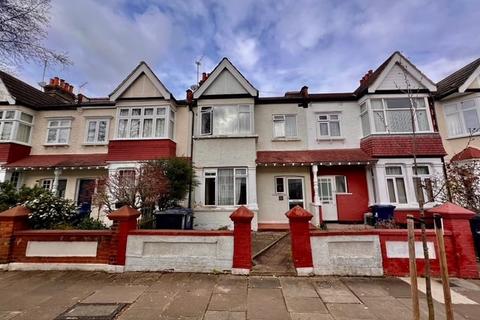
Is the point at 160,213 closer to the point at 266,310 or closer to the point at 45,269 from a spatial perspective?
the point at 45,269

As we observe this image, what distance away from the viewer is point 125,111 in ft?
41.4

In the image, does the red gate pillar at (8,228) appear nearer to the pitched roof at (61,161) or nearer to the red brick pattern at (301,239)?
the pitched roof at (61,161)

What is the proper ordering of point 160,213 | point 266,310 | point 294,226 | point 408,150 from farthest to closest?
point 408,150 → point 160,213 → point 294,226 → point 266,310

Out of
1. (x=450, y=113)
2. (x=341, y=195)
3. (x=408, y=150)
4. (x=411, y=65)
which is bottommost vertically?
(x=341, y=195)

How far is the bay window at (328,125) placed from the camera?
41.8ft

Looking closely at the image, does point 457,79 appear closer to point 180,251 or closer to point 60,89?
point 180,251

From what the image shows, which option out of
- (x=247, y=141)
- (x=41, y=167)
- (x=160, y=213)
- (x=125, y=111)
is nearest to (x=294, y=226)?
(x=160, y=213)

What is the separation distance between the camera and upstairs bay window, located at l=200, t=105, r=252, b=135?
474 inches

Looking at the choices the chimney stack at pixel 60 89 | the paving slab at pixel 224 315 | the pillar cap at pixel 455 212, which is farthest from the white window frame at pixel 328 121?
the chimney stack at pixel 60 89

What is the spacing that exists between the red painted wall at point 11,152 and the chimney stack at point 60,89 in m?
5.10

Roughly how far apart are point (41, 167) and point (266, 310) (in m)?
13.7

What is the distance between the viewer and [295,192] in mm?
12141

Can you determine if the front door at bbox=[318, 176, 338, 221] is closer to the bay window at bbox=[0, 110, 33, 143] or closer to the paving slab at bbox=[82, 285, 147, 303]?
the paving slab at bbox=[82, 285, 147, 303]

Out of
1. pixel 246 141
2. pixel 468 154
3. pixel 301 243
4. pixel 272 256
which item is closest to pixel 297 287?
pixel 301 243
